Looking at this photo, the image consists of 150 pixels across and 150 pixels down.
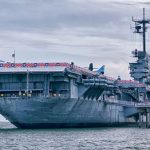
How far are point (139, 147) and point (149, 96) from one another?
10271 cm

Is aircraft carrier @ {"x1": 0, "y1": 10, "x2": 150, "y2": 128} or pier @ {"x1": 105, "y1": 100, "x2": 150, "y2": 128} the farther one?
pier @ {"x1": 105, "y1": 100, "x2": 150, "y2": 128}

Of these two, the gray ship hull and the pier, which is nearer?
the gray ship hull

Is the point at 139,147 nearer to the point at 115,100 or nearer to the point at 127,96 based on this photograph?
the point at 115,100

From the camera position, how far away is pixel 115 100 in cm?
14512

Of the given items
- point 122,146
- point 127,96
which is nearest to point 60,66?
point 122,146

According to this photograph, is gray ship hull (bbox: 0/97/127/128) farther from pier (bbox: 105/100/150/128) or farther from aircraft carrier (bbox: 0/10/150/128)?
pier (bbox: 105/100/150/128)

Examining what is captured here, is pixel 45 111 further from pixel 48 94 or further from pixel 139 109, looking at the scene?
pixel 139 109

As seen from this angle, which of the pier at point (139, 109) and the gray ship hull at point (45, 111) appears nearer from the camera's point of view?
the gray ship hull at point (45, 111)

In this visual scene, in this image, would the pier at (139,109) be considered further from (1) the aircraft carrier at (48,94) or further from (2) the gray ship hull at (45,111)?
(2) the gray ship hull at (45,111)

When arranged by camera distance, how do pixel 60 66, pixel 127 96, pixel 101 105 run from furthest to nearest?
pixel 127 96
pixel 101 105
pixel 60 66

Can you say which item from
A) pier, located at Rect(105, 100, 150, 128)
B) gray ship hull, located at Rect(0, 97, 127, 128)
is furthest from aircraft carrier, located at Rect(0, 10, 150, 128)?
pier, located at Rect(105, 100, 150, 128)

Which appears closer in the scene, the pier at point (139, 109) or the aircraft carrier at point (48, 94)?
the aircraft carrier at point (48, 94)

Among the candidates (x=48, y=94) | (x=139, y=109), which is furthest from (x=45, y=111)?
(x=139, y=109)

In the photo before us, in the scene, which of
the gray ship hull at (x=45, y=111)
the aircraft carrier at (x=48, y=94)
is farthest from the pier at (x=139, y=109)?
the gray ship hull at (x=45, y=111)
